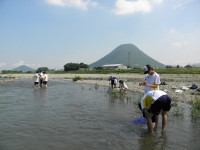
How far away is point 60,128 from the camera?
20.9 ft

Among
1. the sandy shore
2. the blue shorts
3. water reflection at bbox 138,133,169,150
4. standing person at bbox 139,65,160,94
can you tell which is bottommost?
water reflection at bbox 138,133,169,150

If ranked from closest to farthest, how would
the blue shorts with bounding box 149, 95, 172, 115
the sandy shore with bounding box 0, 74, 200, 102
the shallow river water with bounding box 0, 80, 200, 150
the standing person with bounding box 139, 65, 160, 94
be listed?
the shallow river water with bounding box 0, 80, 200, 150, the blue shorts with bounding box 149, 95, 172, 115, the standing person with bounding box 139, 65, 160, 94, the sandy shore with bounding box 0, 74, 200, 102

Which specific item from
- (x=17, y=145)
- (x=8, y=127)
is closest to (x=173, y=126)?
(x=17, y=145)

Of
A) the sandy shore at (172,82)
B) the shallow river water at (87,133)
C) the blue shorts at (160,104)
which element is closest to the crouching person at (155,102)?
the blue shorts at (160,104)

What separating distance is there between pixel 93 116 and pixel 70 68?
10227cm

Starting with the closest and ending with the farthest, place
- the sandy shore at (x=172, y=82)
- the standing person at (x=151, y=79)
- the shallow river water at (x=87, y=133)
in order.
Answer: the shallow river water at (x=87, y=133) → the standing person at (x=151, y=79) → the sandy shore at (x=172, y=82)

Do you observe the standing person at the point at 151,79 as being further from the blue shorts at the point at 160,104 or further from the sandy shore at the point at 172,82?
the sandy shore at the point at 172,82

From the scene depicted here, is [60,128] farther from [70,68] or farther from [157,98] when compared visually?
[70,68]

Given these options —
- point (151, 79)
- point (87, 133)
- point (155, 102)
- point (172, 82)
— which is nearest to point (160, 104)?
point (155, 102)

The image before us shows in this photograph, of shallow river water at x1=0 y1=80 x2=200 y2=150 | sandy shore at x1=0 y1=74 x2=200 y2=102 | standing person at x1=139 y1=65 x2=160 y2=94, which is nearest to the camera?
shallow river water at x1=0 y1=80 x2=200 y2=150

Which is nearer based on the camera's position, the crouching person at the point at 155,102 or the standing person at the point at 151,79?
the crouching person at the point at 155,102

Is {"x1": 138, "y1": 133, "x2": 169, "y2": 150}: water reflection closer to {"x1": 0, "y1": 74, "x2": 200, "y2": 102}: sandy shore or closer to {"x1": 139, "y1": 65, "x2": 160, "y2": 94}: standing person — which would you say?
{"x1": 139, "y1": 65, "x2": 160, "y2": 94}: standing person

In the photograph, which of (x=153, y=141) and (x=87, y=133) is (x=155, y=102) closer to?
(x=153, y=141)

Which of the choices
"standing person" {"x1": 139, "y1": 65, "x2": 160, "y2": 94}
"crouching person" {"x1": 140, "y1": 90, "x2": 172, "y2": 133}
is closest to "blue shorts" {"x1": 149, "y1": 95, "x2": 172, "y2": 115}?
"crouching person" {"x1": 140, "y1": 90, "x2": 172, "y2": 133}
